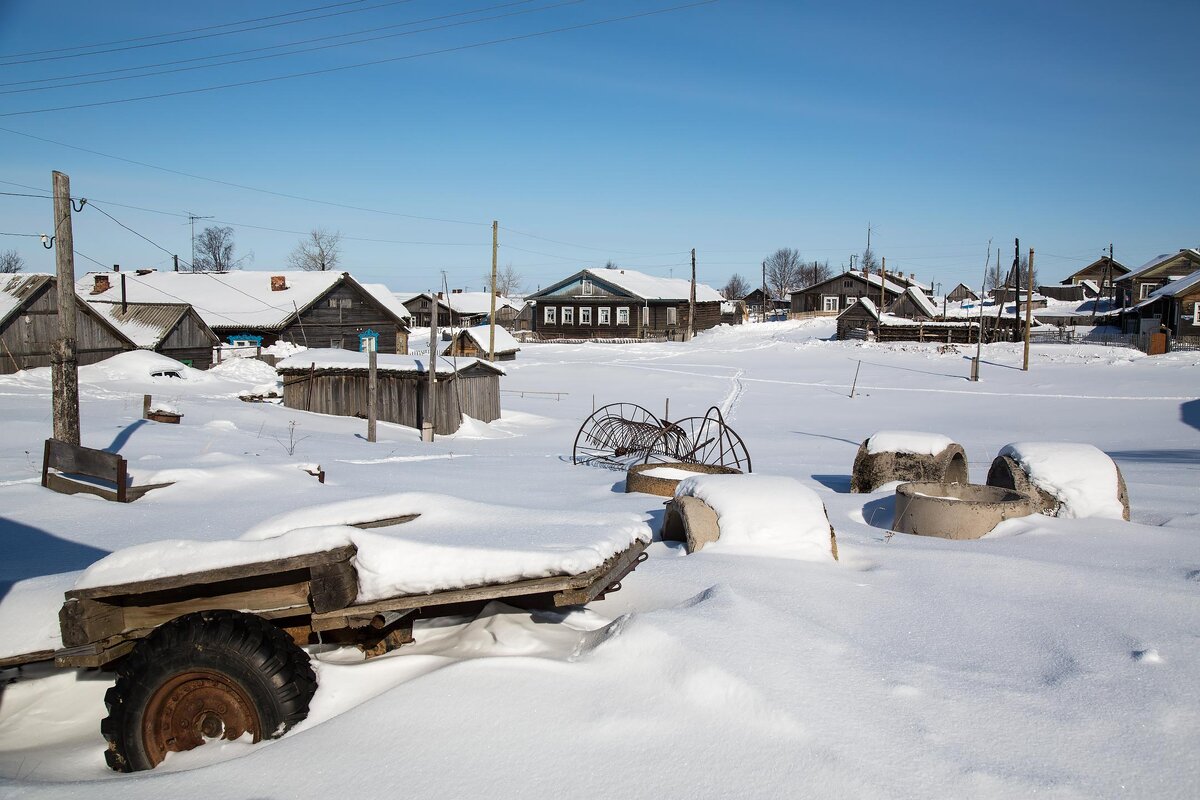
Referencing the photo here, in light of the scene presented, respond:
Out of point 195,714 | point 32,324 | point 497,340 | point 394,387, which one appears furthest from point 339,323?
point 195,714

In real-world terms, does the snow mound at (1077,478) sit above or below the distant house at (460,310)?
below

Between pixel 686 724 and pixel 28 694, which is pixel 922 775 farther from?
pixel 28 694

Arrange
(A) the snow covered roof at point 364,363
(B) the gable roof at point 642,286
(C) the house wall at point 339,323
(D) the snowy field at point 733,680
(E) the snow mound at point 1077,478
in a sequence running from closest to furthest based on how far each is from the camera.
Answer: (D) the snowy field at point 733,680 → (E) the snow mound at point 1077,478 → (A) the snow covered roof at point 364,363 → (C) the house wall at point 339,323 → (B) the gable roof at point 642,286

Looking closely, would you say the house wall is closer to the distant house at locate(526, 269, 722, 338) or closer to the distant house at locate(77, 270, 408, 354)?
the distant house at locate(77, 270, 408, 354)

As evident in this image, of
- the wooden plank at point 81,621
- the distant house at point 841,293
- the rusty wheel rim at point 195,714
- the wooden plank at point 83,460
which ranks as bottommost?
the rusty wheel rim at point 195,714

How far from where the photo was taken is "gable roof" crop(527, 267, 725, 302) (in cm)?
6325

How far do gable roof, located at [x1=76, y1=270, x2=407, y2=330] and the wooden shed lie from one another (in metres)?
20.0

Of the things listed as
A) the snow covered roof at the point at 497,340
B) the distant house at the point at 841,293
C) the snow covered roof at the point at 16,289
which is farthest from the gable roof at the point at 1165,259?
the snow covered roof at the point at 16,289

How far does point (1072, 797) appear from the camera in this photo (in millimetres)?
3180

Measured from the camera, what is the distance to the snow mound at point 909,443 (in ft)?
36.4

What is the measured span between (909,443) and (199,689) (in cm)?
973

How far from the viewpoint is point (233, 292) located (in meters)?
47.4

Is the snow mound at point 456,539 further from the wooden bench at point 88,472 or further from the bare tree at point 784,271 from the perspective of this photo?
the bare tree at point 784,271

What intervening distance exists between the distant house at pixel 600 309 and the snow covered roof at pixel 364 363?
1420 inches
